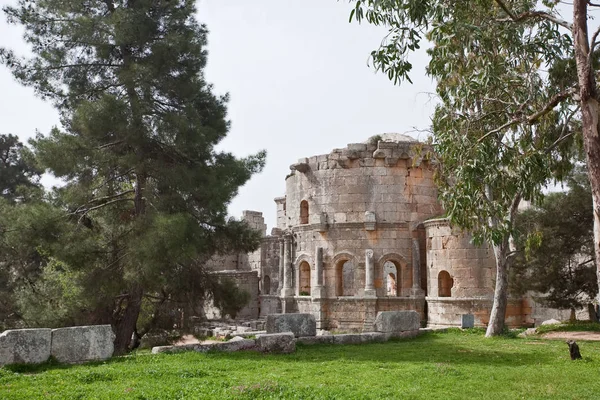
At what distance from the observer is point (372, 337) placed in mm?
15688

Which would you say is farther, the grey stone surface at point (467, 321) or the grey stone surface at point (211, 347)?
the grey stone surface at point (467, 321)

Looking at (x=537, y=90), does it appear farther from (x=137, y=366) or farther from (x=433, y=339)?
(x=137, y=366)

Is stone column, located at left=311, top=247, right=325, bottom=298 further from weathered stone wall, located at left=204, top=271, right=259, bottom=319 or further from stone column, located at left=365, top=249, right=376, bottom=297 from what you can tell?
weathered stone wall, located at left=204, top=271, right=259, bottom=319

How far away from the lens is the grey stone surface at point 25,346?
10.5m

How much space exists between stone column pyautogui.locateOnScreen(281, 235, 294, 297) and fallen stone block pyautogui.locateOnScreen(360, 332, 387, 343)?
999cm

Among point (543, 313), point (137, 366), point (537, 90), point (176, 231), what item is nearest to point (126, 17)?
point (176, 231)

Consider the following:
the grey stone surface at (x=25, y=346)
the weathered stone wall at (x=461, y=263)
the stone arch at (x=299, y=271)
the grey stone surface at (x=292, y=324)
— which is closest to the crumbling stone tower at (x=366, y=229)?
the stone arch at (x=299, y=271)

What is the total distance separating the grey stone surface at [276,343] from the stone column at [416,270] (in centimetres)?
1097

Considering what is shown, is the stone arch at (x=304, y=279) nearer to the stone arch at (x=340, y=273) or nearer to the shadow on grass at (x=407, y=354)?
the stone arch at (x=340, y=273)

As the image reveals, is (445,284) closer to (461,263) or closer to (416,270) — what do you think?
(416,270)

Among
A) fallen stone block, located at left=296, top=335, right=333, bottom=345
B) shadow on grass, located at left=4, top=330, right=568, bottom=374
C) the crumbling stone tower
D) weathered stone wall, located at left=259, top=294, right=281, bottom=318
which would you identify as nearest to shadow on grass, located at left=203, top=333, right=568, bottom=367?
shadow on grass, located at left=4, top=330, right=568, bottom=374

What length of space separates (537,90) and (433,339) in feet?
25.3

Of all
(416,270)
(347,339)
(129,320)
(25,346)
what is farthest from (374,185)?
(25,346)

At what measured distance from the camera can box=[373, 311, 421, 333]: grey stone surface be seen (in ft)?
52.7
